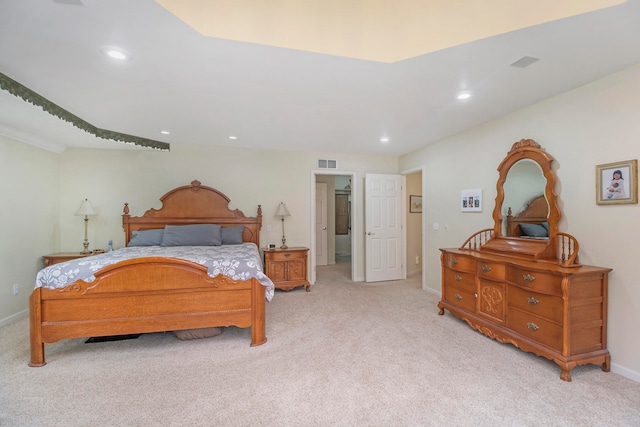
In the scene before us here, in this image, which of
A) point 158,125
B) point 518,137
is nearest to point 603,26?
point 518,137

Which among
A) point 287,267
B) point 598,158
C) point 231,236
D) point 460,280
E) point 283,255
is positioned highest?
point 598,158

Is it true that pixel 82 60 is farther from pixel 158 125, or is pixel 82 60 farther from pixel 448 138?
pixel 448 138

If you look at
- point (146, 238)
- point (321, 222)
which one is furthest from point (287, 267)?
point (321, 222)

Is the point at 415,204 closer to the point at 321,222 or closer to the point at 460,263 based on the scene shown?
the point at 321,222

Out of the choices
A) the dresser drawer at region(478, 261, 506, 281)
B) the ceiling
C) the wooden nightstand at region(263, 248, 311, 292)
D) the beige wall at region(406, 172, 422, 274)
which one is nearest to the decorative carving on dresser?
the dresser drawer at region(478, 261, 506, 281)

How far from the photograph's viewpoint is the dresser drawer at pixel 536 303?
2232 mm

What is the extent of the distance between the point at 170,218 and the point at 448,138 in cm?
452

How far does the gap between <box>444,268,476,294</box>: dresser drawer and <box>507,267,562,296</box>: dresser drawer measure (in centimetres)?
46

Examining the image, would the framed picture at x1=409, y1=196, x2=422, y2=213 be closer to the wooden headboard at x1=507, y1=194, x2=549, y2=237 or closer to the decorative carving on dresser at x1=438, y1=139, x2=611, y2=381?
the decorative carving on dresser at x1=438, y1=139, x2=611, y2=381

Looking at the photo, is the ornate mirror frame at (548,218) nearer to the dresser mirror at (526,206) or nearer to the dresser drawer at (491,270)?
the dresser mirror at (526,206)

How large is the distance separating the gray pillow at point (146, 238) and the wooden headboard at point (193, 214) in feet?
0.80

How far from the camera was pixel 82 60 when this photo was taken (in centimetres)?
208

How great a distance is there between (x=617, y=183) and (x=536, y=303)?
1.18m

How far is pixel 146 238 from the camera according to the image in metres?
4.16
